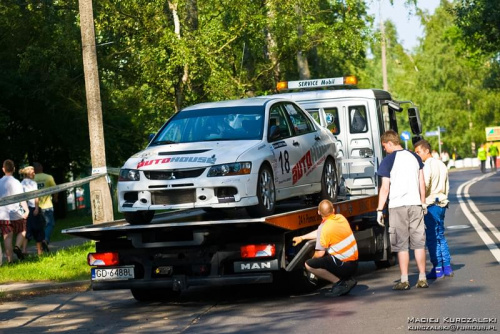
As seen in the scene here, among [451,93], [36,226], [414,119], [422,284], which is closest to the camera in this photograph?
[422,284]

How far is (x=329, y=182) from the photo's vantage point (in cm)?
1421

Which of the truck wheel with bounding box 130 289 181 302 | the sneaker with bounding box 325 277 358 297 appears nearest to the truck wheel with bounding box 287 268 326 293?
the sneaker with bounding box 325 277 358 297

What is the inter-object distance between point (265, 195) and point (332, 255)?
1.01 meters

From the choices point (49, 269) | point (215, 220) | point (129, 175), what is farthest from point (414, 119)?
point (49, 269)

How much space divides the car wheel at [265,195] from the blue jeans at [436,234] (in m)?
2.32

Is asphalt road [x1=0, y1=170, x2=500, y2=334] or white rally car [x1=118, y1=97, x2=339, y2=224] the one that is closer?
asphalt road [x1=0, y1=170, x2=500, y2=334]

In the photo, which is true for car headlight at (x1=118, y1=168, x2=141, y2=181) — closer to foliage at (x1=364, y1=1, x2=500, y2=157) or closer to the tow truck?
the tow truck

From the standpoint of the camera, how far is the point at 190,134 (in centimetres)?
1304

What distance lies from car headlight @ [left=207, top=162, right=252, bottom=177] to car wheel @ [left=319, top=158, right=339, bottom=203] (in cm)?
230

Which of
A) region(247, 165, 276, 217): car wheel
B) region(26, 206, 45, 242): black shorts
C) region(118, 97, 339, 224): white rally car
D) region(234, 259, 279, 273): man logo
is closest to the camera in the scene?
region(234, 259, 279, 273): man logo

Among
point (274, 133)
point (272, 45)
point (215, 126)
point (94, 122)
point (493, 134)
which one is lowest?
point (493, 134)

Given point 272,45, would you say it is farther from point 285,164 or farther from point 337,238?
point 337,238

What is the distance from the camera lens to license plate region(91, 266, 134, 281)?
1203cm

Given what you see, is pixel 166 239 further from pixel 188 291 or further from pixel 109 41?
pixel 109 41
